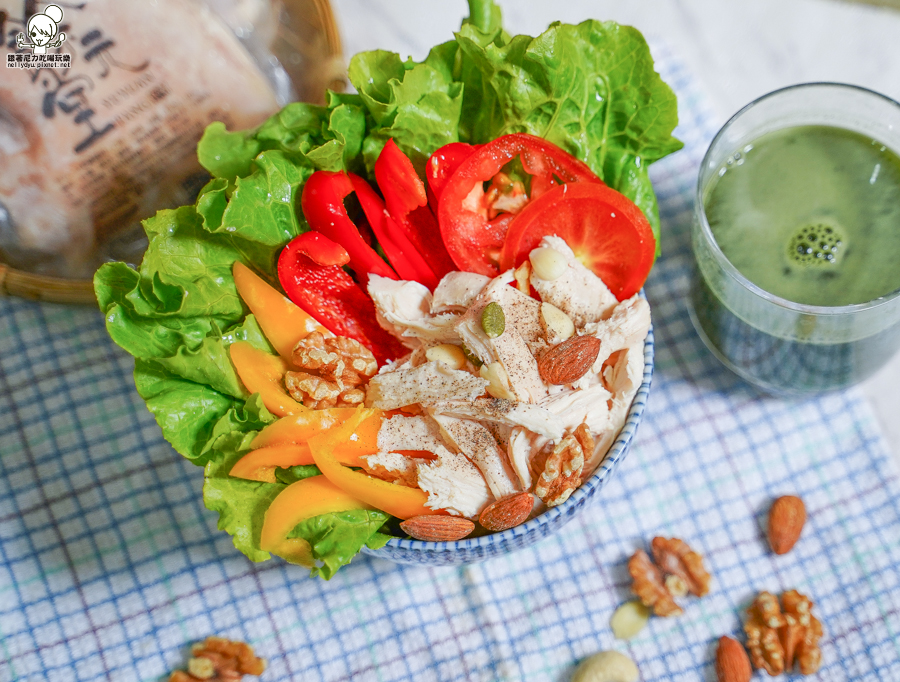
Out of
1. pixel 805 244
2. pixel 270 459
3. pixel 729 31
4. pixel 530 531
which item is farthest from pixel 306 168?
pixel 729 31

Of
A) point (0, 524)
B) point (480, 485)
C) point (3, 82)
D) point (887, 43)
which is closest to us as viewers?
point (480, 485)

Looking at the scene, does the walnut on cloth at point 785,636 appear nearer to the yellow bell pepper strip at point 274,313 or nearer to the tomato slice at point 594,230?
the tomato slice at point 594,230

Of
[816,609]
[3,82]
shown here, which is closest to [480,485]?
[816,609]

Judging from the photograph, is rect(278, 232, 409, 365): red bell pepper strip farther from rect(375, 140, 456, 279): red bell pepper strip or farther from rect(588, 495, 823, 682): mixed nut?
rect(588, 495, 823, 682): mixed nut

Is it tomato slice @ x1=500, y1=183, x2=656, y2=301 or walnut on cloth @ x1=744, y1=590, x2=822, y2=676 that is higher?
tomato slice @ x1=500, y1=183, x2=656, y2=301

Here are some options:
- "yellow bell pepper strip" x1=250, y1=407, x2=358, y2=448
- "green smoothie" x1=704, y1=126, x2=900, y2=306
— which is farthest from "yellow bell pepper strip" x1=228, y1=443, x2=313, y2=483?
"green smoothie" x1=704, y1=126, x2=900, y2=306

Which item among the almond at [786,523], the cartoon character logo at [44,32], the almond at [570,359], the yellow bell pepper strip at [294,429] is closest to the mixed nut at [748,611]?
the almond at [786,523]

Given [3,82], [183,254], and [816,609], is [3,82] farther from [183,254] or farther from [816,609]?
[816,609]
